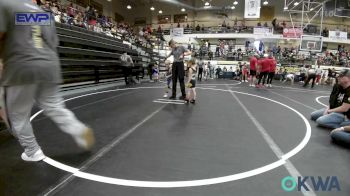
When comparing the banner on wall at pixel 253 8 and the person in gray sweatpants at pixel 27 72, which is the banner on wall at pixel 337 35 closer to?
the banner on wall at pixel 253 8

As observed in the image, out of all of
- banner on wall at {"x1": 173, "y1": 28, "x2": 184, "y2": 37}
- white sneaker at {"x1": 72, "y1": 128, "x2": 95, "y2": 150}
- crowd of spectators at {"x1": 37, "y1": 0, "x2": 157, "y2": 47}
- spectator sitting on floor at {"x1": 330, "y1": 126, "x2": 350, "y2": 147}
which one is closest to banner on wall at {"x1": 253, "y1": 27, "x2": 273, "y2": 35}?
banner on wall at {"x1": 173, "y1": 28, "x2": 184, "y2": 37}

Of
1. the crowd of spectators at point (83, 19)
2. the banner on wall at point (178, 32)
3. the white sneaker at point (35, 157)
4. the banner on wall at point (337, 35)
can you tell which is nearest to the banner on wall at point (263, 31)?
the banner on wall at point (337, 35)

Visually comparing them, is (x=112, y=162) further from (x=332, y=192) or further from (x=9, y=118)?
(x=332, y=192)

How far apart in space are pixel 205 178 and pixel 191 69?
5068 mm

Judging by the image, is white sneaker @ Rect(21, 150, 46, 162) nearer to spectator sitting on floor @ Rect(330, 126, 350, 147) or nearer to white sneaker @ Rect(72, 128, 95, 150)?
white sneaker @ Rect(72, 128, 95, 150)

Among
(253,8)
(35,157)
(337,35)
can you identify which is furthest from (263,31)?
(35,157)

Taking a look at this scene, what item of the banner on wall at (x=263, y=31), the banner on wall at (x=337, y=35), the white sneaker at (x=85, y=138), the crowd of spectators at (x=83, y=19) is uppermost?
the banner on wall at (x=263, y=31)

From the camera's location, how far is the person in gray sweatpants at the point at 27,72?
2.56m

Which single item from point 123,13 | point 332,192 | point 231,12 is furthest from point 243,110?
point 123,13

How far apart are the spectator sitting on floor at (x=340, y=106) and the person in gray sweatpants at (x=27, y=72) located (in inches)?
168

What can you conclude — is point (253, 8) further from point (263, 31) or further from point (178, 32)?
point (178, 32)

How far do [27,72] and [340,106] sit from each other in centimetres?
501

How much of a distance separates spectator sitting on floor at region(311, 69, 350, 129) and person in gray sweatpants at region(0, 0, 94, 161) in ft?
14.0

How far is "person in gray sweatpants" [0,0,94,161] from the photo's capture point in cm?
256
